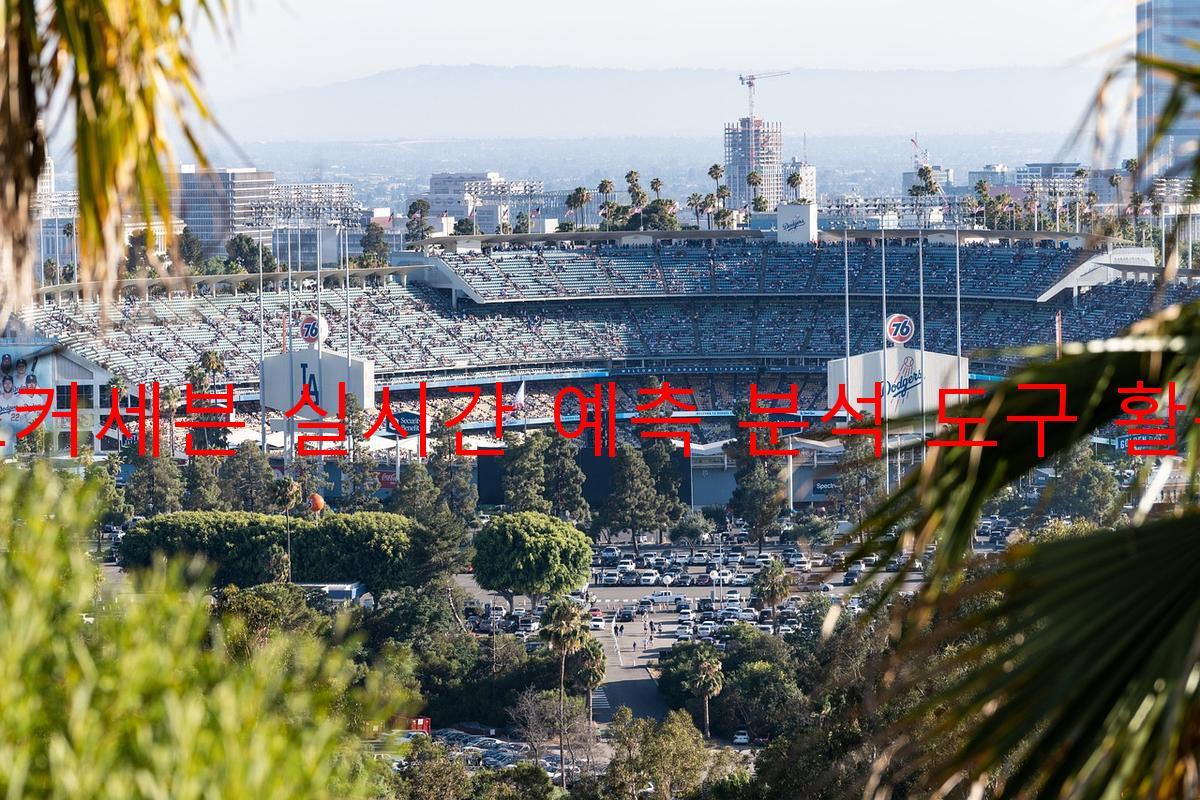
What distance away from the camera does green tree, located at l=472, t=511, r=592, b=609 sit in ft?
151

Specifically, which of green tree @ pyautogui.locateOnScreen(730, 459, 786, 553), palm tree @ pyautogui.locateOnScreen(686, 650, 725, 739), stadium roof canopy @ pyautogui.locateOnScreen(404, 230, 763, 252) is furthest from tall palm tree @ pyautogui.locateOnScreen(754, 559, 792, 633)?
stadium roof canopy @ pyautogui.locateOnScreen(404, 230, 763, 252)

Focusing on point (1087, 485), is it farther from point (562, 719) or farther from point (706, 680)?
point (562, 719)

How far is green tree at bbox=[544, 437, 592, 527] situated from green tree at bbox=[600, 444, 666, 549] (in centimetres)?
113

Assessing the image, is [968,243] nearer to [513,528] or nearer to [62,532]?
[513,528]

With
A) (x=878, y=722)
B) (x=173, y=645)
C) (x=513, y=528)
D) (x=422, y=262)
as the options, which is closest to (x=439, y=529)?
(x=513, y=528)

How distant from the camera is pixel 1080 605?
279 cm

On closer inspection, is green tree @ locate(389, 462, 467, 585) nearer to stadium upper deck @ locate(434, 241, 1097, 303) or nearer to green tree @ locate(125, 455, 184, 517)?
green tree @ locate(125, 455, 184, 517)

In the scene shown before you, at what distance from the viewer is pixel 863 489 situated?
4872 cm

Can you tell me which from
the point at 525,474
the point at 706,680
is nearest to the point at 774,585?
the point at 706,680

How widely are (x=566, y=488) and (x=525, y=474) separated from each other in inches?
63.0

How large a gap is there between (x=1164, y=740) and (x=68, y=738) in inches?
122

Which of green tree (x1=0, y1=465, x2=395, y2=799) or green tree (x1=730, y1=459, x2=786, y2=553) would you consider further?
green tree (x1=730, y1=459, x2=786, y2=553)

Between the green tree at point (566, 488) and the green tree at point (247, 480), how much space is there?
31.4ft

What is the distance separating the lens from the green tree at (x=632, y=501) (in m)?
56.1
